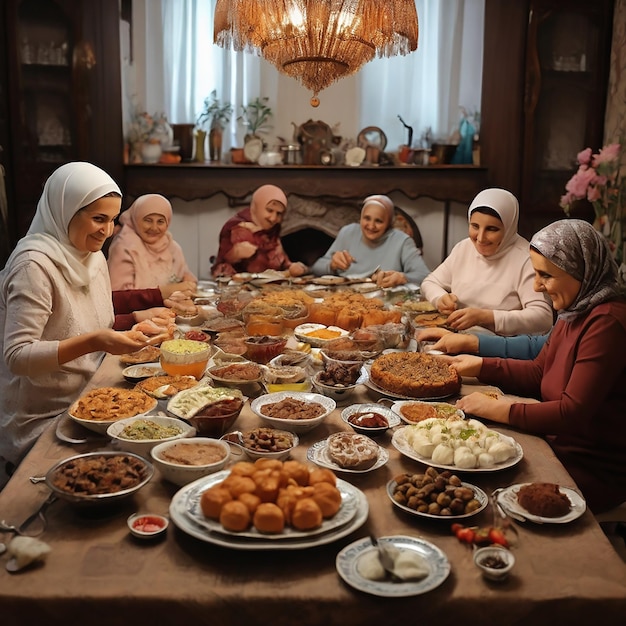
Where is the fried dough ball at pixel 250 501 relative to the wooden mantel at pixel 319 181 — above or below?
below

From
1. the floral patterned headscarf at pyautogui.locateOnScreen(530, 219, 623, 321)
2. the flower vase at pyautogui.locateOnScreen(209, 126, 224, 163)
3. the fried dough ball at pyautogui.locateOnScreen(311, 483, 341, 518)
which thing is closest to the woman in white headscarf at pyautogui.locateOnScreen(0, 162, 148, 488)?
the fried dough ball at pyautogui.locateOnScreen(311, 483, 341, 518)

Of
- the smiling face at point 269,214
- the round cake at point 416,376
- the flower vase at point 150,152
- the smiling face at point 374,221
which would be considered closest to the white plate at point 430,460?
the round cake at point 416,376

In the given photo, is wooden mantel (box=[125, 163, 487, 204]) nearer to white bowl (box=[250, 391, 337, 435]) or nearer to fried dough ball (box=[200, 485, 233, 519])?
white bowl (box=[250, 391, 337, 435])

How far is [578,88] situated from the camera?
17.9 feet

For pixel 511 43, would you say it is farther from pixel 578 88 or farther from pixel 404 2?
pixel 404 2

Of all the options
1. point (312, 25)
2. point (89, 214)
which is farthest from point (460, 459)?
point (312, 25)

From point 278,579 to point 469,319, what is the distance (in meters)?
1.86

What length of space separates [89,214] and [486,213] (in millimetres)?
1807

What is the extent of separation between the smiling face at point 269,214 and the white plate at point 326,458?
141 inches

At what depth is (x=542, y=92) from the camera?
548 centimetres

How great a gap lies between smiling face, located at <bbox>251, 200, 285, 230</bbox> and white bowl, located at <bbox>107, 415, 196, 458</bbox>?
3.50m

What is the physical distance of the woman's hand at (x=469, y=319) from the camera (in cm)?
281

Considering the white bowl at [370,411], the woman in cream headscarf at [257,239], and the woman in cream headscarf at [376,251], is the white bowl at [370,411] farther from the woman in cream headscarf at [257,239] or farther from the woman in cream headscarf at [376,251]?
the woman in cream headscarf at [257,239]

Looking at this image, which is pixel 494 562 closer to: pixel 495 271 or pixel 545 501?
pixel 545 501
